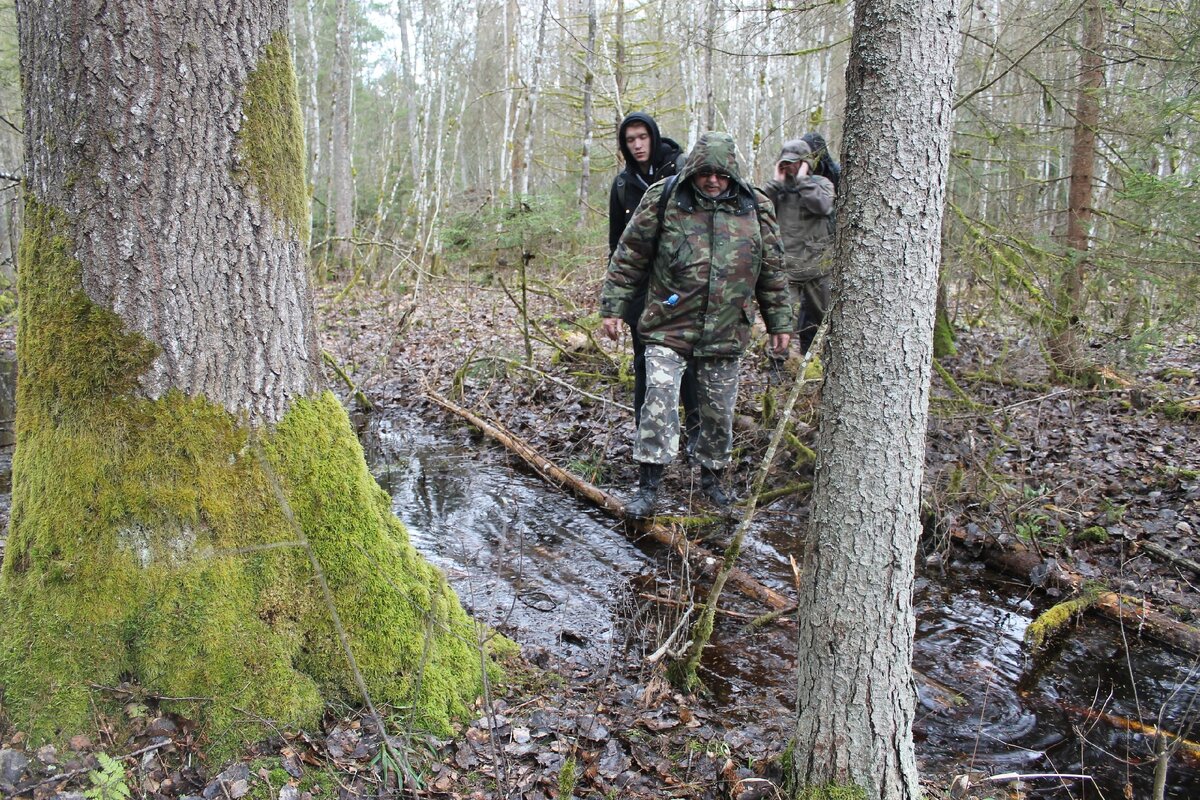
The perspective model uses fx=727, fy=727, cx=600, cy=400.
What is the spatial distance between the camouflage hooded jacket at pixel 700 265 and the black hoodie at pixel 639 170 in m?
0.68

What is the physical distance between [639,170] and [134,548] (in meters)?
4.43

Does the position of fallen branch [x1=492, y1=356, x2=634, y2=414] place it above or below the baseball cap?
below

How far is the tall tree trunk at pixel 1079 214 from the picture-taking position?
231 inches

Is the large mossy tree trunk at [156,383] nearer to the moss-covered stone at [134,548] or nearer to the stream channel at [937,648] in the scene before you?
the moss-covered stone at [134,548]

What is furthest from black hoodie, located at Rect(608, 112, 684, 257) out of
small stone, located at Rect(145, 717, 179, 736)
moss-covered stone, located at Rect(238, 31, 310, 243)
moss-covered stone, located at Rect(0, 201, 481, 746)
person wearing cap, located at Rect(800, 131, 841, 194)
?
small stone, located at Rect(145, 717, 179, 736)

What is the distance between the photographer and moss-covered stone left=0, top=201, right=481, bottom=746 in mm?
2283

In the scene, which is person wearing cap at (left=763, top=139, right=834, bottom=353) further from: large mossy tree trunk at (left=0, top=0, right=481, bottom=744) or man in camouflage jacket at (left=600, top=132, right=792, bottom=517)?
large mossy tree trunk at (left=0, top=0, right=481, bottom=744)

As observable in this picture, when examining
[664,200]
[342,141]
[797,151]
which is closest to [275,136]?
[664,200]

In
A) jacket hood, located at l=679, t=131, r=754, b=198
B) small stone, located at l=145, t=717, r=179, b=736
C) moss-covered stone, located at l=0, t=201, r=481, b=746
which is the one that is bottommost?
small stone, located at l=145, t=717, r=179, b=736

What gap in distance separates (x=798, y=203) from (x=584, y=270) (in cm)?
588

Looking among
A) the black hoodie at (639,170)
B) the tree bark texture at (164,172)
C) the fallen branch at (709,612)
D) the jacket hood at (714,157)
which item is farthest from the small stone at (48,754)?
the black hoodie at (639,170)

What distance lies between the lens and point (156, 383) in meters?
2.36

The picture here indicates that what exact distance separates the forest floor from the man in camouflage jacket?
68 centimetres

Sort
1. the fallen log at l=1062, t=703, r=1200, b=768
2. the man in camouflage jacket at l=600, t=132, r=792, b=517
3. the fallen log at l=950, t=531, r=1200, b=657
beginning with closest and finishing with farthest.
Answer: the fallen log at l=1062, t=703, r=1200, b=768 < the fallen log at l=950, t=531, r=1200, b=657 < the man in camouflage jacket at l=600, t=132, r=792, b=517
